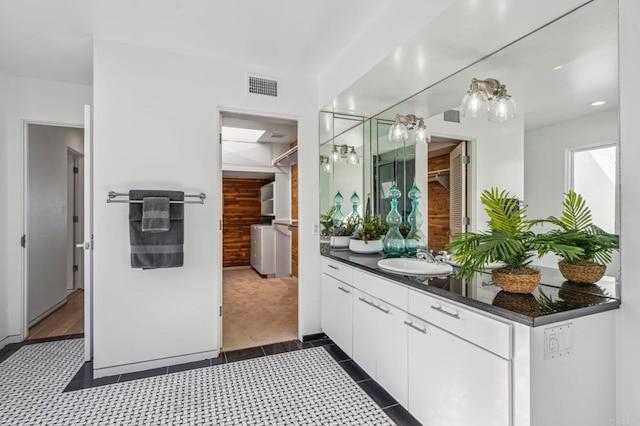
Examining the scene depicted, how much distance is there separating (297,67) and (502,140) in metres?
1.83

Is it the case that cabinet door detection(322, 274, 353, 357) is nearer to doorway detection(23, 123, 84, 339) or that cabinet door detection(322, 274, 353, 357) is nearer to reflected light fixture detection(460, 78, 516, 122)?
reflected light fixture detection(460, 78, 516, 122)

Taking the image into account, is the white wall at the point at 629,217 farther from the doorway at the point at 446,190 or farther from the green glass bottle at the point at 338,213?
the green glass bottle at the point at 338,213

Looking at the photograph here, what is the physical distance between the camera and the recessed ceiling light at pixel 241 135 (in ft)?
17.7

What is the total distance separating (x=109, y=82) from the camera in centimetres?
237

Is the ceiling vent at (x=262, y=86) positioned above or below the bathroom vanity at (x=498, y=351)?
above

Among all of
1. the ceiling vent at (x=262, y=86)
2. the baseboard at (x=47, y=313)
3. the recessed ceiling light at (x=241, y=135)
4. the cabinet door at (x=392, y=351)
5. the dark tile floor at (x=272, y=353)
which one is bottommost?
Result: the dark tile floor at (x=272, y=353)

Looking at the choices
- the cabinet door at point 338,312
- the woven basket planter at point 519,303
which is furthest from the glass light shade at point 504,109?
the cabinet door at point 338,312

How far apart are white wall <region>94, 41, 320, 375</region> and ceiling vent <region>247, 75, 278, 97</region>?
6cm

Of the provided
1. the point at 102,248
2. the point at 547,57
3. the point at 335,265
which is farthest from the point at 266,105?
the point at 547,57

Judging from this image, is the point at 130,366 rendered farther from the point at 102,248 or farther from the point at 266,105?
the point at 266,105

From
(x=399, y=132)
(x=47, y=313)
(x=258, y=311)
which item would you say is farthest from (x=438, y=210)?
(x=47, y=313)

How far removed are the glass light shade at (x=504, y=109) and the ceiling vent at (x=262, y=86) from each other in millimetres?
1824

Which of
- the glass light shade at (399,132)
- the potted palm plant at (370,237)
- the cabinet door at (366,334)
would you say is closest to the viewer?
the cabinet door at (366,334)

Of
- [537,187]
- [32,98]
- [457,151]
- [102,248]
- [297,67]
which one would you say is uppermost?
[297,67]
